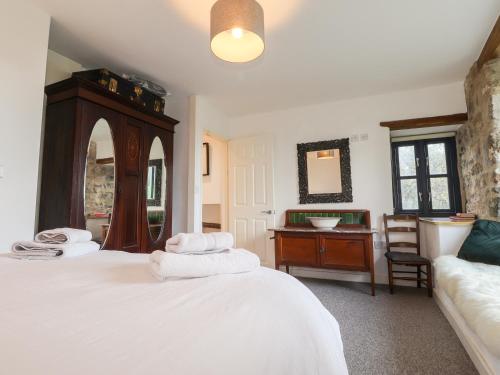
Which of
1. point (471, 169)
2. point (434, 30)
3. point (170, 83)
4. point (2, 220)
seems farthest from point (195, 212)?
point (471, 169)

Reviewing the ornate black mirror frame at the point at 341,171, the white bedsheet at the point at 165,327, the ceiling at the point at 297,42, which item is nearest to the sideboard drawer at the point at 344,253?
the ornate black mirror frame at the point at 341,171

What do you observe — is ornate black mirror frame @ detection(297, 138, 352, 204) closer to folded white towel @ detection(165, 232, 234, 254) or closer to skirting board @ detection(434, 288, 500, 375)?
skirting board @ detection(434, 288, 500, 375)

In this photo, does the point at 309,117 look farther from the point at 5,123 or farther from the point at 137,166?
the point at 5,123

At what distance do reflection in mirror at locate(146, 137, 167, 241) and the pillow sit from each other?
289cm

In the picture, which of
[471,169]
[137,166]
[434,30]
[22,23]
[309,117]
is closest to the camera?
[22,23]

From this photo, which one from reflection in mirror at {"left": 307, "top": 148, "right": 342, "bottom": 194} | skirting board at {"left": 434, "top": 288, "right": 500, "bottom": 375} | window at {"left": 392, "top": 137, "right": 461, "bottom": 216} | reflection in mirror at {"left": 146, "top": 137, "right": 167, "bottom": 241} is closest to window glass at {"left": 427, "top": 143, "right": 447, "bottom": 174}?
window at {"left": 392, "top": 137, "right": 461, "bottom": 216}

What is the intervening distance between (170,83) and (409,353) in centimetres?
335

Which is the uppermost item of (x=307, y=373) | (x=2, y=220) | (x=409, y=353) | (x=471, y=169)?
(x=471, y=169)

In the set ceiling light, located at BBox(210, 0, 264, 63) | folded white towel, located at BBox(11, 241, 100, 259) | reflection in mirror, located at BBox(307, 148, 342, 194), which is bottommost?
folded white towel, located at BBox(11, 241, 100, 259)

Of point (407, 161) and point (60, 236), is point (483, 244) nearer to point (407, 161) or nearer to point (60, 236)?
point (407, 161)

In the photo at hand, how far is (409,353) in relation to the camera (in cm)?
174

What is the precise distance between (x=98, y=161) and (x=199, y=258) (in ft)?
5.82

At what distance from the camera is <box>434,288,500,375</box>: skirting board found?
1.32m

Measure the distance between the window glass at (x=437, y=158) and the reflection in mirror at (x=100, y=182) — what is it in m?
4.03
